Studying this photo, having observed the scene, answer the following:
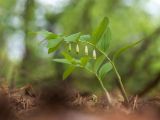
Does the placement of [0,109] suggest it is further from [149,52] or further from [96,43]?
[149,52]

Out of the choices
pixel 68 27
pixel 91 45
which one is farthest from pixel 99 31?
pixel 68 27

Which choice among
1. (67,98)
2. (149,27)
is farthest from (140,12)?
(67,98)

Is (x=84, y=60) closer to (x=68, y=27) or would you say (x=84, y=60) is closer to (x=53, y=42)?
(x=53, y=42)

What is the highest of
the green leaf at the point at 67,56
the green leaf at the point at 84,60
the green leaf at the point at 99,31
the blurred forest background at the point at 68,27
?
the blurred forest background at the point at 68,27

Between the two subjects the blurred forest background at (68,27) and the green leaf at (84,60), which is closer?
the green leaf at (84,60)

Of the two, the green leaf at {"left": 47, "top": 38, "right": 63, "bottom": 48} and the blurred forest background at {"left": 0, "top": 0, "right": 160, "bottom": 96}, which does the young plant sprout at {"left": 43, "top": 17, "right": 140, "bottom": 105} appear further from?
the blurred forest background at {"left": 0, "top": 0, "right": 160, "bottom": 96}

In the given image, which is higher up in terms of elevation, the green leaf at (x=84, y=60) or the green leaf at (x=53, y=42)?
the green leaf at (x=53, y=42)

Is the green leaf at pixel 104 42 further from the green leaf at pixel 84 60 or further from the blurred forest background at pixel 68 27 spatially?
the blurred forest background at pixel 68 27

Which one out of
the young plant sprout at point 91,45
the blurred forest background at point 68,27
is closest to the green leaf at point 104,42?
the young plant sprout at point 91,45

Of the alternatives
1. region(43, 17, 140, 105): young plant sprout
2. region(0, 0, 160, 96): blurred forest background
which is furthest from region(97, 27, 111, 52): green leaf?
region(0, 0, 160, 96): blurred forest background
